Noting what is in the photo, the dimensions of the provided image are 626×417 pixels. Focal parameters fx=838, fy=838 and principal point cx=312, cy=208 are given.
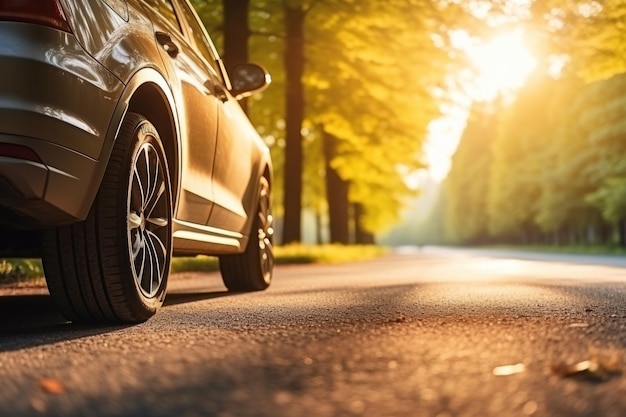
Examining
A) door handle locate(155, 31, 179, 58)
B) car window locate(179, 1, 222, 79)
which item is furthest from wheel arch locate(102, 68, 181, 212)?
car window locate(179, 1, 222, 79)

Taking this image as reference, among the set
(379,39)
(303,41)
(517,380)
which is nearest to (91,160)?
(517,380)

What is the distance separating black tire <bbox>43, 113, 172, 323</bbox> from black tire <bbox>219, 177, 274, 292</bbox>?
2401 mm

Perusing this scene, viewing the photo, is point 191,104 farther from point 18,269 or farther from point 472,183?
point 472,183

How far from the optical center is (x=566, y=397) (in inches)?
82.0

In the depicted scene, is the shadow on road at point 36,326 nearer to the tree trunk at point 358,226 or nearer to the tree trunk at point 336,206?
the tree trunk at point 336,206

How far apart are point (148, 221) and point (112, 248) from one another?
457 millimetres

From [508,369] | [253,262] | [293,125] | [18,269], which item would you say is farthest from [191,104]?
[293,125]

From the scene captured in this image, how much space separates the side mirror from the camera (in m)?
5.92

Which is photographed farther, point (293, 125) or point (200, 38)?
point (293, 125)

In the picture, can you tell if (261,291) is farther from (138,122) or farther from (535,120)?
(535,120)

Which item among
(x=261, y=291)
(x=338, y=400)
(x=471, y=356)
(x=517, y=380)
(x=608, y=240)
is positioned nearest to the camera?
(x=338, y=400)

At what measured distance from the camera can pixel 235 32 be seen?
13867 millimetres

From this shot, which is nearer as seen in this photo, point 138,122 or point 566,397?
point 566,397

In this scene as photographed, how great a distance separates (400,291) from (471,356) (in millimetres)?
3099
